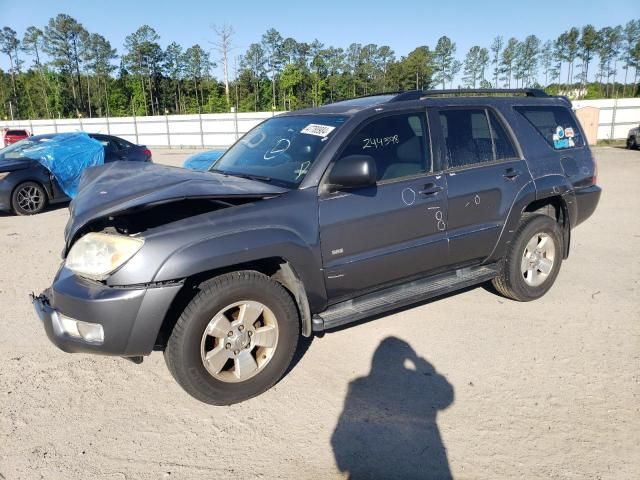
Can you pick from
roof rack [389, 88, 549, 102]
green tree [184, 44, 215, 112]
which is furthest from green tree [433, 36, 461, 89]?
roof rack [389, 88, 549, 102]

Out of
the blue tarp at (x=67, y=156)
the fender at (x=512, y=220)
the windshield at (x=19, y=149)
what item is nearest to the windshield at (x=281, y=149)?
the fender at (x=512, y=220)

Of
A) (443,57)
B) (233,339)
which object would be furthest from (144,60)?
(233,339)

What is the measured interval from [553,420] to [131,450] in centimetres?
242

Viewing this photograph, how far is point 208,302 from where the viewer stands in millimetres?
2881

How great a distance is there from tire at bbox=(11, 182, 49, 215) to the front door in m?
8.26

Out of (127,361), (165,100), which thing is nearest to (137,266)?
(127,361)

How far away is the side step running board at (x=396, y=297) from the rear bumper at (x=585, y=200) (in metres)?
1.32

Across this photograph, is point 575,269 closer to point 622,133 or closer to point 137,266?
point 137,266

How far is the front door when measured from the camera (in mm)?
3375

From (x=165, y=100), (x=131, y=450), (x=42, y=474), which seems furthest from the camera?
(x=165, y=100)

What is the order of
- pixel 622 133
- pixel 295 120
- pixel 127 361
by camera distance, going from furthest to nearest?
pixel 622 133
pixel 295 120
pixel 127 361

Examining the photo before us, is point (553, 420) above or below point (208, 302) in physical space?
below

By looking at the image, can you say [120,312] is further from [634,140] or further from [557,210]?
[634,140]

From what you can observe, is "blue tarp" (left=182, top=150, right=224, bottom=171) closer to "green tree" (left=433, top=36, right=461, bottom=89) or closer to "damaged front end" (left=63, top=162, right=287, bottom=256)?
"damaged front end" (left=63, top=162, right=287, bottom=256)
